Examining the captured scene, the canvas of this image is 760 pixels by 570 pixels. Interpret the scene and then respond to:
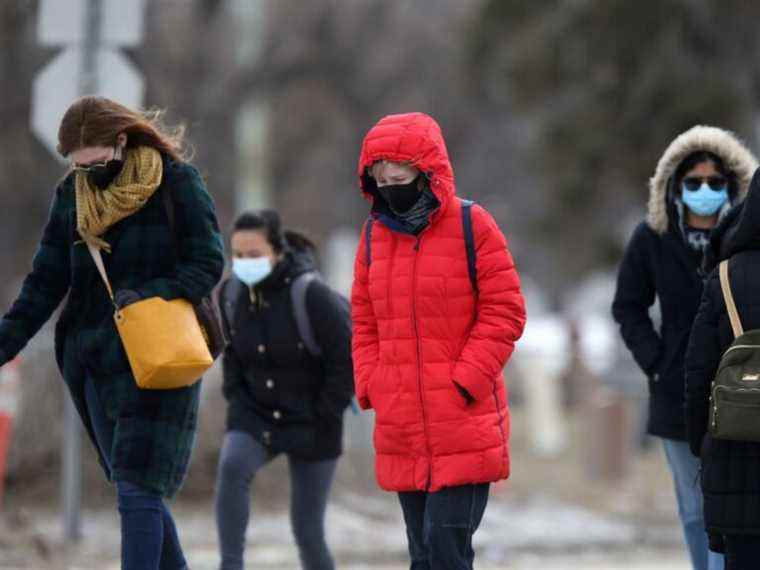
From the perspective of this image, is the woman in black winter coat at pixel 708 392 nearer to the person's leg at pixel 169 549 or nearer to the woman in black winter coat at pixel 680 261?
the woman in black winter coat at pixel 680 261

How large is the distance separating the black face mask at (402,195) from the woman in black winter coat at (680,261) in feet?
4.75

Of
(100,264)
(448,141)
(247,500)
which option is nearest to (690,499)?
(247,500)

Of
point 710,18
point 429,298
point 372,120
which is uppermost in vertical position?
point 372,120

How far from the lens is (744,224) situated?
16.6 feet

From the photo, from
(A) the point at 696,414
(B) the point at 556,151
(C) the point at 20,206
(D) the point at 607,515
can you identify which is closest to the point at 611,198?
(B) the point at 556,151

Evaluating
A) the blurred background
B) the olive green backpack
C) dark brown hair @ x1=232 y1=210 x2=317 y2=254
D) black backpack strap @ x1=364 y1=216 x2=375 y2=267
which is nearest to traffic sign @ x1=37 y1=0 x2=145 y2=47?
the blurred background

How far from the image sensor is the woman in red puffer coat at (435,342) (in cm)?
543

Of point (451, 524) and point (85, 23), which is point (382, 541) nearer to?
point (85, 23)

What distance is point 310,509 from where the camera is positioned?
676 cm

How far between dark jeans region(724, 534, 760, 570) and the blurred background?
3031 mm

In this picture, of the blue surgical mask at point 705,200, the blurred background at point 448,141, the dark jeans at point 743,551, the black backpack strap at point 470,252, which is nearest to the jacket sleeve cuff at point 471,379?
the black backpack strap at point 470,252

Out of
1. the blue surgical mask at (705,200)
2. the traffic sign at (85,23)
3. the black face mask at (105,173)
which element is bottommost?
the black face mask at (105,173)

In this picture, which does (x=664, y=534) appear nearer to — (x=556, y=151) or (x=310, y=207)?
(x=556, y=151)

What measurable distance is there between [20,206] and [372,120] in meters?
10.7
